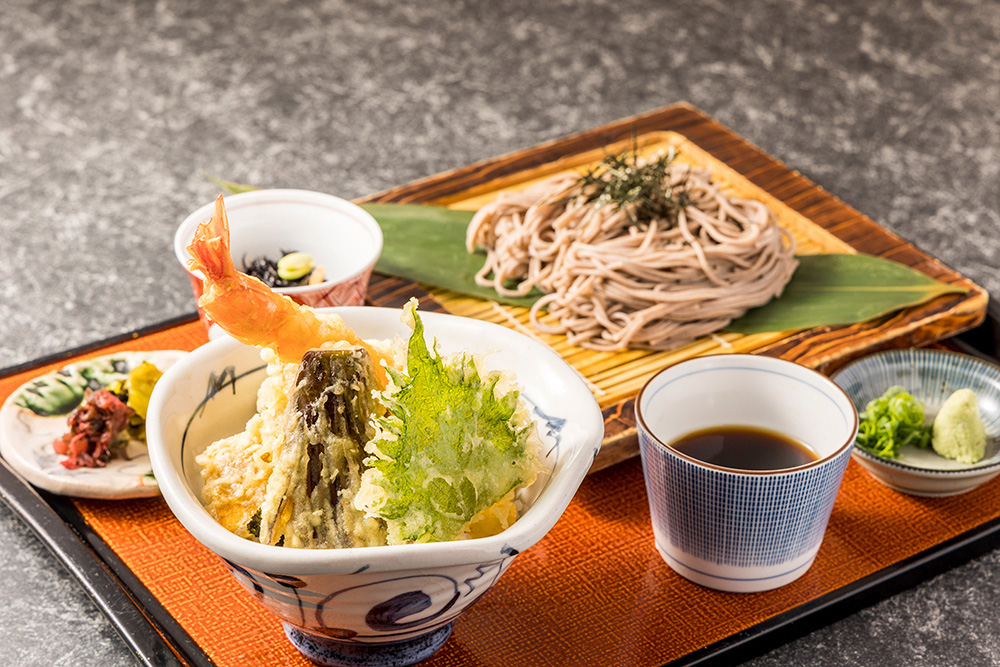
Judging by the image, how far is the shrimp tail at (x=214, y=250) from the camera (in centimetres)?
128

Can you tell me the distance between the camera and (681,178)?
2344mm

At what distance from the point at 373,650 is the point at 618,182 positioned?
3.92 ft

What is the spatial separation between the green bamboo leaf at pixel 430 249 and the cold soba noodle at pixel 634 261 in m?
0.03

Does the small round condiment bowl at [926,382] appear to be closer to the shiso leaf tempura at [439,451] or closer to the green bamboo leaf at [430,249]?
the green bamboo leaf at [430,249]

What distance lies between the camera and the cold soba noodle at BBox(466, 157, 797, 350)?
2.11 m

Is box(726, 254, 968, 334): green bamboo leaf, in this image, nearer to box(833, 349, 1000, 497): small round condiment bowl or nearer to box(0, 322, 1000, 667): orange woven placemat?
box(833, 349, 1000, 497): small round condiment bowl

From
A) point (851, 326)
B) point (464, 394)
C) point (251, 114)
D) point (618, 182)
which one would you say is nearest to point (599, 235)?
point (618, 182)

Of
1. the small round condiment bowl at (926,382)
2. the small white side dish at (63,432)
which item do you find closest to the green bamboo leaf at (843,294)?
the small round condiment bowl at (926,382)

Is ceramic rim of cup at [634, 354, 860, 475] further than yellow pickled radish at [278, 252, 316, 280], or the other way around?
yellow pickled radish at [278, 252, 316, 280]

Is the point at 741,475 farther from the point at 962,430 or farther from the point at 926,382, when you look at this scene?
the point at 926,382

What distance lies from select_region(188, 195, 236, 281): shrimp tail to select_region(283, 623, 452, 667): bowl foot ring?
47 cm

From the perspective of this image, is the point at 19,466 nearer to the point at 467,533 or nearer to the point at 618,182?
the point at 467,533

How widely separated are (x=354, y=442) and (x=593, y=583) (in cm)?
48

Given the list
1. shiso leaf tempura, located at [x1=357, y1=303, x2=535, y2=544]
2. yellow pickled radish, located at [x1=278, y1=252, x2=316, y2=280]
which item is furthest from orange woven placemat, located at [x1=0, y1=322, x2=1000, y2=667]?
yellow pickled radish, located at [x1=278, y1=252, x2=316, y2=280]
